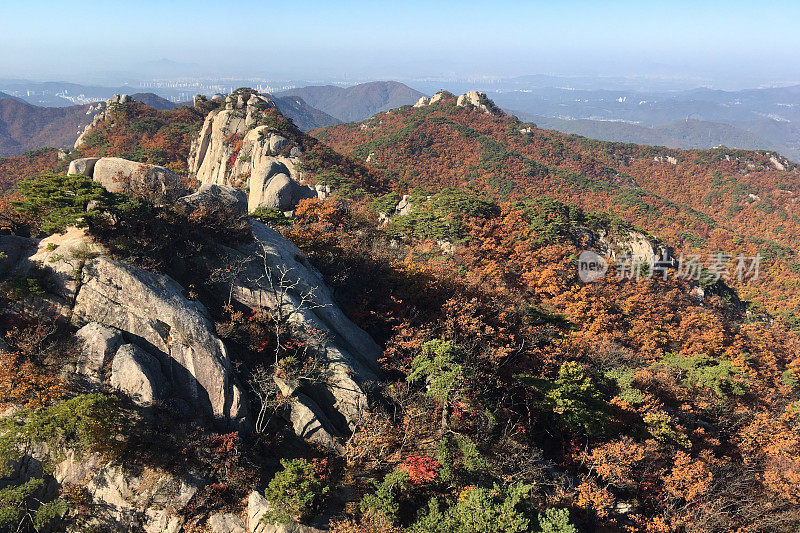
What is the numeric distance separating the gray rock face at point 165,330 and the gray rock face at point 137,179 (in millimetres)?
4734

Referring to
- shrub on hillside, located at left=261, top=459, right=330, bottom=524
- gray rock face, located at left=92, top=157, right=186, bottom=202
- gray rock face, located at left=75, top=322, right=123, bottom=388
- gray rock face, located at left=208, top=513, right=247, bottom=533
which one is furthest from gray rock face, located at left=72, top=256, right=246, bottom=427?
gray rock face, located at left=92, top=157, right=186, bottom=202

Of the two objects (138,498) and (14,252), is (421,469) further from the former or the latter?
(14,252)

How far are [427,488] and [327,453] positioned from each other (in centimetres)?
440

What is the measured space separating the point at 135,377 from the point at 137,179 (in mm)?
10862

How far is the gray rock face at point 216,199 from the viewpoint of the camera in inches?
788

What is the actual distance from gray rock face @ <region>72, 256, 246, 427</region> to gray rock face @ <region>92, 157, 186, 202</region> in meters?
→ 4.73

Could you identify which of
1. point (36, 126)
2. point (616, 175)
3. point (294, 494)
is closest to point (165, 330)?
point (294, 494)

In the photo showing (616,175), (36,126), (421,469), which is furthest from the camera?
(36,126)

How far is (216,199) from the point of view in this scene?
20984 mm

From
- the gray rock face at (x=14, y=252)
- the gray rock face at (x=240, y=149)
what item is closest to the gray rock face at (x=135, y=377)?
the gray rock face at (x=14, y=252)

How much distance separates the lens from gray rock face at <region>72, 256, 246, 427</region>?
1456 cm

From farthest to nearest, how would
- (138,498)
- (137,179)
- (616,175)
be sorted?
(616,175) → (137,179) → (138,498)

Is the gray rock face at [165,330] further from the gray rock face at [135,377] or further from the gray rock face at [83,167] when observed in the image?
the gray rock face at [83,167]

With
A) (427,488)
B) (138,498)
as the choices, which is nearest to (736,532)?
(427,488)
